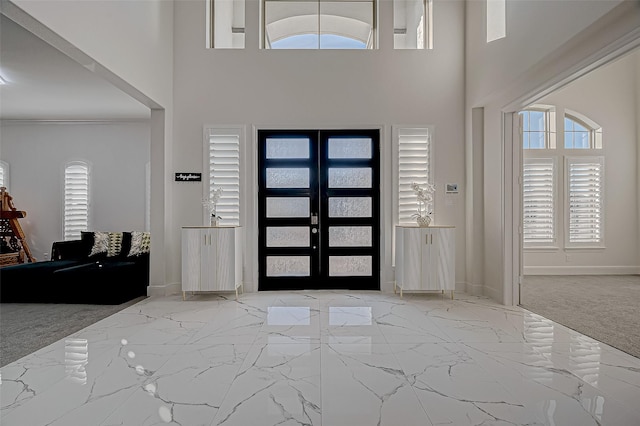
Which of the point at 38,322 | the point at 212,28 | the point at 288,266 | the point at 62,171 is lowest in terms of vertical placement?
the point at 38,322

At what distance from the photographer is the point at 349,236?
220 inches

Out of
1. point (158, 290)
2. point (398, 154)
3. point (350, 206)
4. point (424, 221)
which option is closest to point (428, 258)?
point (424, 221)

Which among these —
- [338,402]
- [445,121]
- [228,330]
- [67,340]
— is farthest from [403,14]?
[67,340]

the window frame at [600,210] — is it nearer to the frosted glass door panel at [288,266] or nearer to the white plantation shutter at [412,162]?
the white plantation shutter at [412,162]

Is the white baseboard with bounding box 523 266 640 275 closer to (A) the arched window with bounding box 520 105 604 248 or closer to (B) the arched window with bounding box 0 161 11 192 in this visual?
(A) the arched window with bounding box 520 105 604 248

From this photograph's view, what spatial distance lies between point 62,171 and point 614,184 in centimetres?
1060

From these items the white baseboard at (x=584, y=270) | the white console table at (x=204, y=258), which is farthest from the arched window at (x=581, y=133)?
the white console table at (x=204, y=258)

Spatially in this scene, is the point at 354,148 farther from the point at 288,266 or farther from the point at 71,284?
the point at 71,284

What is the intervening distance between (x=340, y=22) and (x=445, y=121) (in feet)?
6.98

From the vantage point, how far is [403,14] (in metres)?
5.59

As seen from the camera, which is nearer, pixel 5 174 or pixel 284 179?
pixel 284 179

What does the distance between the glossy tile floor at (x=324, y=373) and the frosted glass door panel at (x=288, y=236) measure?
4.99 feet

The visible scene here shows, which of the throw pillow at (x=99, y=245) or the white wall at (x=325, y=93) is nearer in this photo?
the white wall at (x=325, y=93)

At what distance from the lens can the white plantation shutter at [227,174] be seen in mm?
5406
